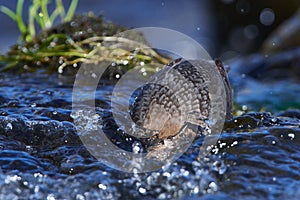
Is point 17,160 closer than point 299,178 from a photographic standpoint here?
No

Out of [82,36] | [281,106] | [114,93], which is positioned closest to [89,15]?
[82,36]

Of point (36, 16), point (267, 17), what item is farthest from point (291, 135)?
point (267, 17)

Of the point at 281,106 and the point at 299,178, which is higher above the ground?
the point at 281,106

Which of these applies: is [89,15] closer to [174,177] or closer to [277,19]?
[174,177]

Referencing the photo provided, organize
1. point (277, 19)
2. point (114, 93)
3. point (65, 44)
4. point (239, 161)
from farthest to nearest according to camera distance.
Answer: point (277, 19)
point (65, 44)
point (114, 93)
point (239, 161)

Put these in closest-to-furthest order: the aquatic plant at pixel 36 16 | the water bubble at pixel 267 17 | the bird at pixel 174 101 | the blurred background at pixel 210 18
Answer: the bird at pixel 174 101, the aquatic plant at pixel 36 16, the blurred background at pixel 210 18, the water bubble at pixel 267 17

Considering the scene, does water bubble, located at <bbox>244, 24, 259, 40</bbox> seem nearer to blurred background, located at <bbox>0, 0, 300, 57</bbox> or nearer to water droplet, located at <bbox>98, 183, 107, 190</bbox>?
blurred background, located at <bbox>0, 0, 300, 57</bbox>

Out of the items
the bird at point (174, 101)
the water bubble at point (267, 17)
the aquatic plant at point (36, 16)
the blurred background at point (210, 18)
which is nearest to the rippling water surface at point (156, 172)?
the bird at point (174, 101)

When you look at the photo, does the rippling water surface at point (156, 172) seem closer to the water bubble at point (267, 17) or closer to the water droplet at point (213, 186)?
the water droplet at point (213, 186)

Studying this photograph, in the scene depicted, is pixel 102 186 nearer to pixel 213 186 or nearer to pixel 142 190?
pixel 142 190
